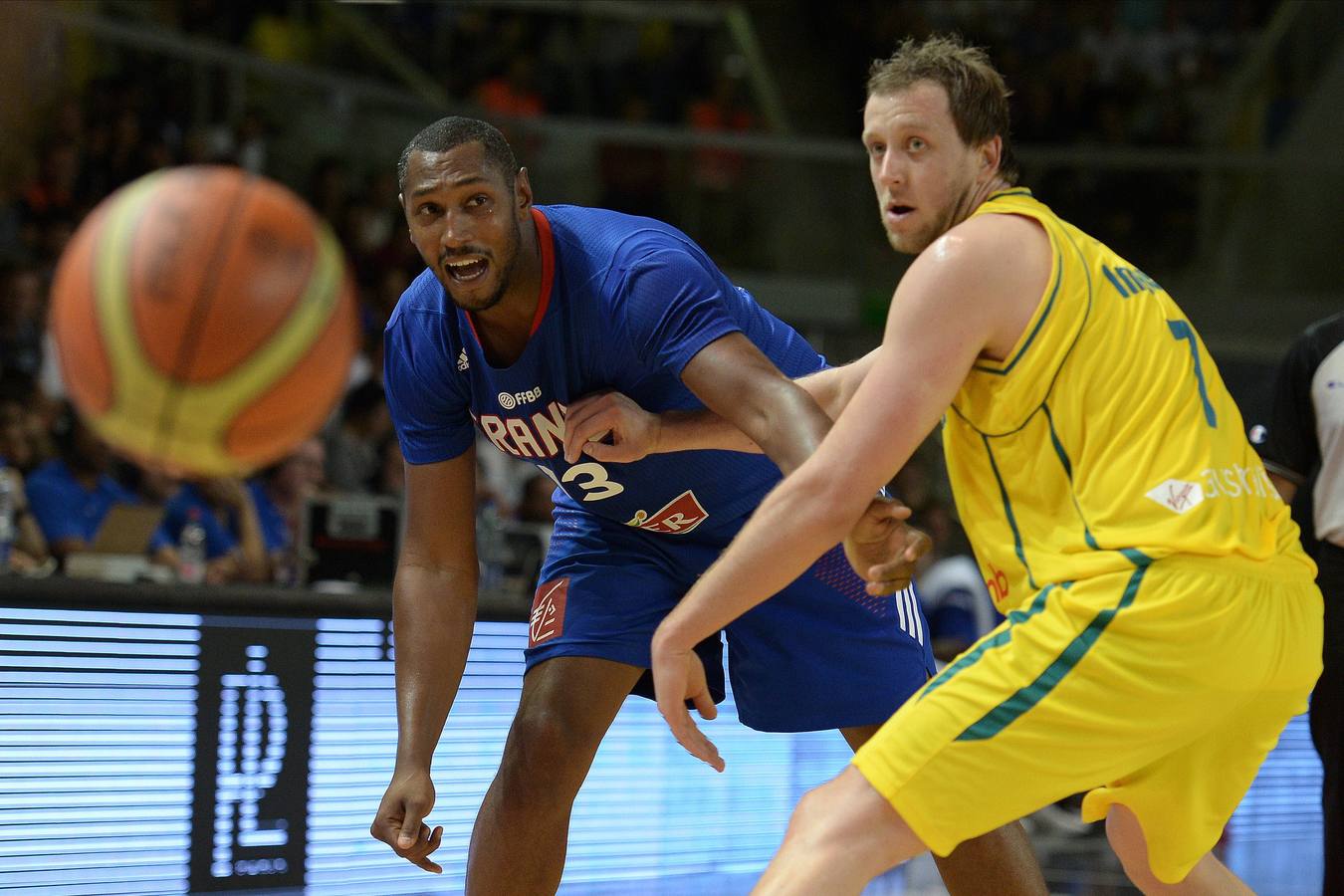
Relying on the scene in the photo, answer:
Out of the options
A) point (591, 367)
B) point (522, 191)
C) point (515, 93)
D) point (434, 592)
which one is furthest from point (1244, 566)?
point (515, 93)

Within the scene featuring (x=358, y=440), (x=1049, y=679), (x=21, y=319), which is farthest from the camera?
(x=358, y=440)

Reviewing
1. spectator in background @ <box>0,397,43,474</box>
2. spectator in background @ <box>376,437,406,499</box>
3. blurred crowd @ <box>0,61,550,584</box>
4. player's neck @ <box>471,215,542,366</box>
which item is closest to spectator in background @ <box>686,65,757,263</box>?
blurred crowd @ <box>0,61,550,584</box>

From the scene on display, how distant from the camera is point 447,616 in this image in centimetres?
329

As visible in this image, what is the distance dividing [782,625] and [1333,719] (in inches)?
67.9

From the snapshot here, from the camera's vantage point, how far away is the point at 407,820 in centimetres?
303

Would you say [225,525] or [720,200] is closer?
[225,525]

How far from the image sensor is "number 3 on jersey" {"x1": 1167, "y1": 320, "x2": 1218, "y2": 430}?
2.43 metres

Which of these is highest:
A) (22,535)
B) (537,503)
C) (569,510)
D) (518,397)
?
(518,397)

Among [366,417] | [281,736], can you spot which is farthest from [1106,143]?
[281,736]

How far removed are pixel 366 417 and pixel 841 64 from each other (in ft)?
27.3

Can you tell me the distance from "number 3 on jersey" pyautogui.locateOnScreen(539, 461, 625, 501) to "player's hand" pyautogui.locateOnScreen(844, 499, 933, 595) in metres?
0.90

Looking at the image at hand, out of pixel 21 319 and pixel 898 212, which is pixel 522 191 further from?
pixel 21 319

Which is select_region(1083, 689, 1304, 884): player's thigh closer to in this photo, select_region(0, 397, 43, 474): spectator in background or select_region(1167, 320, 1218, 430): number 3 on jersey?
select_region(1167, 320, 1218, 430): number 3 on jersey

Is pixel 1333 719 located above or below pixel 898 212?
below
